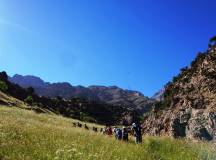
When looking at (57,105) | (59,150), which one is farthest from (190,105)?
(57,105)

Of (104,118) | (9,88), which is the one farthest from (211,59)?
(104,118)

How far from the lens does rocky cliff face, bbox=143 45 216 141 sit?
102ft

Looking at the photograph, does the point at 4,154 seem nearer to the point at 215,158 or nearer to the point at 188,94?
the point at 215,158

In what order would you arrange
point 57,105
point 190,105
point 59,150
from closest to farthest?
point 59,150 → point 190,105 → point 57,105

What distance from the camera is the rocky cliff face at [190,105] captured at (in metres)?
31.2

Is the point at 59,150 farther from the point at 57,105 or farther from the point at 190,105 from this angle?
the point at 57,105

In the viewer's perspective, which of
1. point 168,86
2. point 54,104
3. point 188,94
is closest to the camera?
point 188,94

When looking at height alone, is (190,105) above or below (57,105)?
below

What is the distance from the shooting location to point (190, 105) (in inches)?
1900

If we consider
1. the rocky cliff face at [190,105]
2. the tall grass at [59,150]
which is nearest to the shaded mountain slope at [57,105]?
the rocky cliff face at [190,105]

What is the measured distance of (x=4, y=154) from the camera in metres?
13.4

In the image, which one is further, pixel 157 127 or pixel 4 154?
pixel 157 127

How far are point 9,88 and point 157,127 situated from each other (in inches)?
3949

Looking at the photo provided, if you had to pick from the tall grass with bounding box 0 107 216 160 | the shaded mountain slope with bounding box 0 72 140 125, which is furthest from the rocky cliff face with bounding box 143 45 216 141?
the shaded mountain slope with bounding box 0 72 140 125
